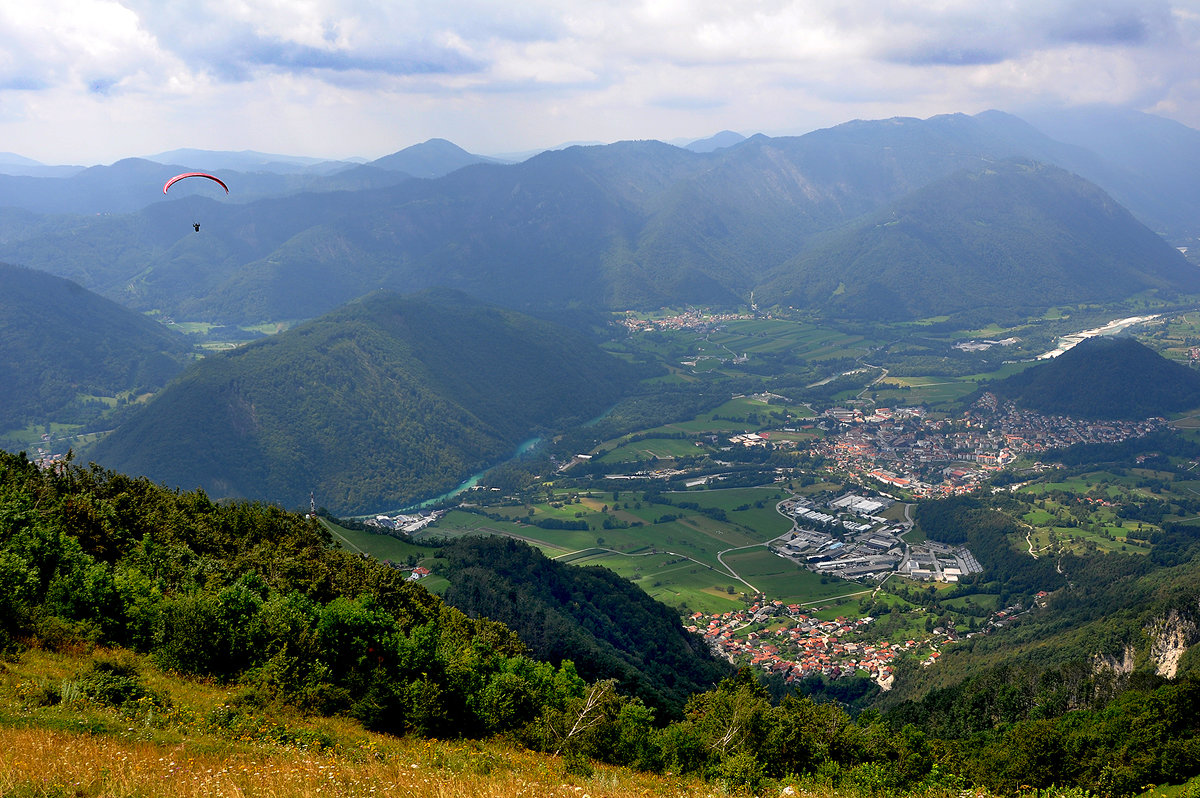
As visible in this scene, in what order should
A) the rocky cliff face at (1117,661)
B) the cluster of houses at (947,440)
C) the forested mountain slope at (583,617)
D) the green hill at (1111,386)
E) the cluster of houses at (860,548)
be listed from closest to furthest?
the rocky cliff face at (1117,661)
the forested mountain slope at (583,617)
the cluster of houses at (860,548)
the cluster of houses at (947,440)
the green hill at (1111,386)

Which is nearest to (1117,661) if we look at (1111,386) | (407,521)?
(407,521)

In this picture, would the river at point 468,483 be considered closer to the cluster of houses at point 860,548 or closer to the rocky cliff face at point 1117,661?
the cluster of houses at point 860,548

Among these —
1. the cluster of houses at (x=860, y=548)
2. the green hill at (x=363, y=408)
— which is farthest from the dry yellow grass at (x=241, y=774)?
the green hill at (x=363, y=408)

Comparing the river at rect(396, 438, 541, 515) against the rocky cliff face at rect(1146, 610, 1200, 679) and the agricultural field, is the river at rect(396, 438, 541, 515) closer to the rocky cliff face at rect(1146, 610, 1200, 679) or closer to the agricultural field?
the agricultural field

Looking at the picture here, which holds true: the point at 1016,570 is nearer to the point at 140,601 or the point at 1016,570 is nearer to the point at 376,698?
the point at 376,698

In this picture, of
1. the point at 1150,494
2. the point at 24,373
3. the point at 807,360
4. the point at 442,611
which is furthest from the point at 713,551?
the point at 24,373

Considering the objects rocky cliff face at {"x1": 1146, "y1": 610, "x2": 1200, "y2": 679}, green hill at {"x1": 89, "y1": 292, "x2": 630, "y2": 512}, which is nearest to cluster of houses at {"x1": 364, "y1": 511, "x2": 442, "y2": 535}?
green hill at {"x1": 89, "y1": 292, "x2": 630, "y2": 512}
